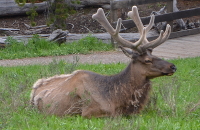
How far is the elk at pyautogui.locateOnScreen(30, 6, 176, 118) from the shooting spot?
6.60 meters

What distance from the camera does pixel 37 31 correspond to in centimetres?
1614

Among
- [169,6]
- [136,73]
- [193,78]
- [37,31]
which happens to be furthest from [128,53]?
[37,31]

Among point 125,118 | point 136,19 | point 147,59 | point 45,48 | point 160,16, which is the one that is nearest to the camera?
point 125,118

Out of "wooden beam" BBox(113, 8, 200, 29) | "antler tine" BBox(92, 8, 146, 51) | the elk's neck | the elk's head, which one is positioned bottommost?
"wooden beam" BBox(113, 8, 200, 29)

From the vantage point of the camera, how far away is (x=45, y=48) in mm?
13289

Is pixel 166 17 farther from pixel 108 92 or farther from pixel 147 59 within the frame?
pixel 108 92

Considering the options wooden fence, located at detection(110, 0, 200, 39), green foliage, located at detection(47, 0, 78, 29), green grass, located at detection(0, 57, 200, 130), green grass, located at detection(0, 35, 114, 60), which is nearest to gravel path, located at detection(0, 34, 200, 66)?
green grass, located at detection(0, 35, 114, 60)

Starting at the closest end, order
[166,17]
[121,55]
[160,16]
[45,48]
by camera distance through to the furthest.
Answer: [121,55] < [45,48] < [160,16] < [166,17]

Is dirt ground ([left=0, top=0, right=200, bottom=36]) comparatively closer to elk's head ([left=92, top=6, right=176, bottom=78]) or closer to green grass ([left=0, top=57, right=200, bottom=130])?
green grass ([left=0, top=57, right=200, bottom=130])

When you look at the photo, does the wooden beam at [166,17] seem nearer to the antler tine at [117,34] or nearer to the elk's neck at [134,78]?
the antler tine at [117,34]

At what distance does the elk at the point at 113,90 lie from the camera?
6598mm

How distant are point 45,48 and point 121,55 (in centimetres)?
237

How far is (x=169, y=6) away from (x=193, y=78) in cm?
586

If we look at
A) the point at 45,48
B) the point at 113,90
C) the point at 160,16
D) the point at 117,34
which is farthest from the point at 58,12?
the point at 113,90
